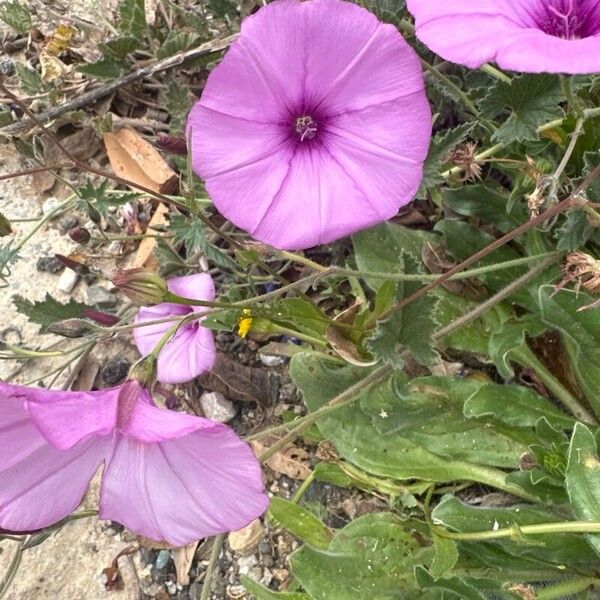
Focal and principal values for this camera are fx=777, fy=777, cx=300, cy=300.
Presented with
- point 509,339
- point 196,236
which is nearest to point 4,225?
point 196,236

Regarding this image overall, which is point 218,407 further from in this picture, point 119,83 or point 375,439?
point 119,83

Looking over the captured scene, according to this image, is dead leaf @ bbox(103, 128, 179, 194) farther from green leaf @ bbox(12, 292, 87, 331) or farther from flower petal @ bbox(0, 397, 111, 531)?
flower petal @ bbox(0, 397, 111, 531)

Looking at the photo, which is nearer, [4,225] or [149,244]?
[4,225]

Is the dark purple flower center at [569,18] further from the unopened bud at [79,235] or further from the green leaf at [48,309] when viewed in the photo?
the green leaf at [48,309]

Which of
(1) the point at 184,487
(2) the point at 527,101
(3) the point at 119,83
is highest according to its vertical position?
(2) the point at 527,101

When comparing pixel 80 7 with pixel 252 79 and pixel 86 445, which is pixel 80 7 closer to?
pixel 252 79

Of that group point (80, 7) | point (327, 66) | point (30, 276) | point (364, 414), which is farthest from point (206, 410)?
point (80, 7)
